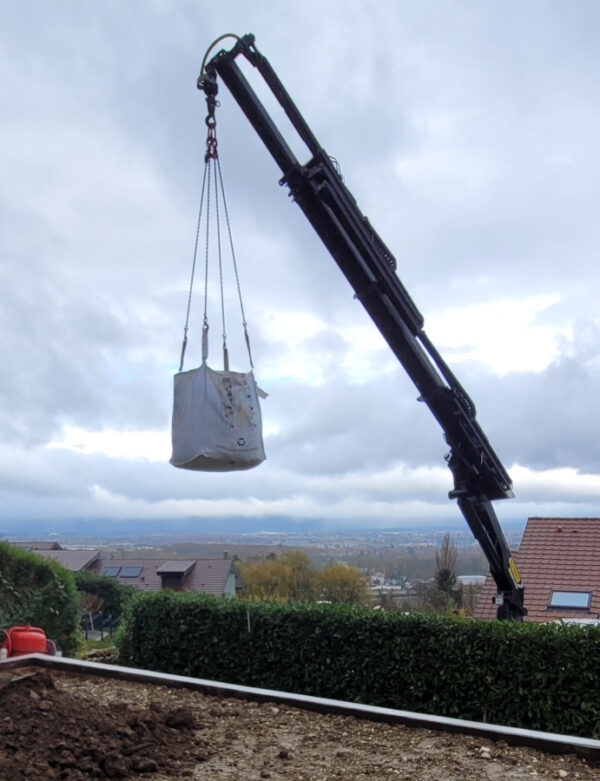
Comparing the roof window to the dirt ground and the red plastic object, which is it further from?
the dirt ground

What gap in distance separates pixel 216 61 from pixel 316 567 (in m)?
25.3

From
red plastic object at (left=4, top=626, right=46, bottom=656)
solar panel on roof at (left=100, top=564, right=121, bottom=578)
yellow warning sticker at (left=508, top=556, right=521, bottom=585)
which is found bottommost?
yellow warning sticker at (left=508, top=556, right=521, bottom=585)

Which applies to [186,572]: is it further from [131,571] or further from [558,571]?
[558,571]

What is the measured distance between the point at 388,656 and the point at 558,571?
905 cm

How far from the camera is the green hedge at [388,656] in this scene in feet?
18.1

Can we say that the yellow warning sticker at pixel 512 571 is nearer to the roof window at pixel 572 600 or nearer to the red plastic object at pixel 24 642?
the red plastic object at pixel 24 642

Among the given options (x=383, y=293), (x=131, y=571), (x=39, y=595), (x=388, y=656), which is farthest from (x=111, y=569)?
(x=383, y=293)

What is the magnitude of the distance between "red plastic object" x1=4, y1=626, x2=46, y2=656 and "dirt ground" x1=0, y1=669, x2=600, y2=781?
5.20 feet

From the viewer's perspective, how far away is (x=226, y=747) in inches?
159

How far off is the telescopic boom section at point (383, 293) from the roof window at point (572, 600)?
6.80 meters

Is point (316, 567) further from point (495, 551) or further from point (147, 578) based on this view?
point (495, 551)

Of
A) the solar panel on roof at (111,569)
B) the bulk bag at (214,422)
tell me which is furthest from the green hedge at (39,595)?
the solar panel on roof at (111,569)

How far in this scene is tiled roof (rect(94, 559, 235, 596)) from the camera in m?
28.2

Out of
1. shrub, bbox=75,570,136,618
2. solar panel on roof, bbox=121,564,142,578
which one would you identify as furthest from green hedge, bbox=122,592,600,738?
solar panel on roof, bbox=121,564,142,578
